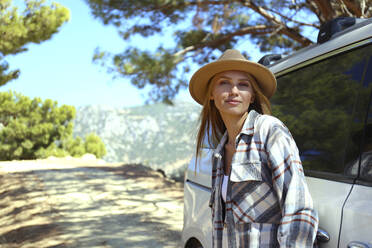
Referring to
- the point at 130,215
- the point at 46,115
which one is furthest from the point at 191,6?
the point at 46,115

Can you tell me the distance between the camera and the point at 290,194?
121 centimetres

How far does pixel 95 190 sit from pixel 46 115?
14.3 metres

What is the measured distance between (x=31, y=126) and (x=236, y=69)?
831 inches

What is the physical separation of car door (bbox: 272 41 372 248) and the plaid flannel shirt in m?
0.15

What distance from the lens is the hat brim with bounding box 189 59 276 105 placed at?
5.07ft

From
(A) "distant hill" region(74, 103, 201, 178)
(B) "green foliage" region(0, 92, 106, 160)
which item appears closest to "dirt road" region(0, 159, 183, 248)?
(B) "green foliage" region(0, 92, 106, 160)

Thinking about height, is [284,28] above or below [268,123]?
above

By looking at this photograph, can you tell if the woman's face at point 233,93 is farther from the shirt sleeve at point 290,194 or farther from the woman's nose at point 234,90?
the shirt sleeve at point 290,194

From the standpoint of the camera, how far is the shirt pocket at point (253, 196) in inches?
51.9

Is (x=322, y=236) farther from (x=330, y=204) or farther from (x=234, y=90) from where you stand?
(x=234, y=90)

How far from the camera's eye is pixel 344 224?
1.22m

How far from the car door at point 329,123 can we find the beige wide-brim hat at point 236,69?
21cm

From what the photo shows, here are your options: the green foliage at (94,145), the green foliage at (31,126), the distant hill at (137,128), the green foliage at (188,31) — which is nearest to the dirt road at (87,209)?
the green foliage at (188,31)

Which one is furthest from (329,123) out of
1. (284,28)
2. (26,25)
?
(26,25)
